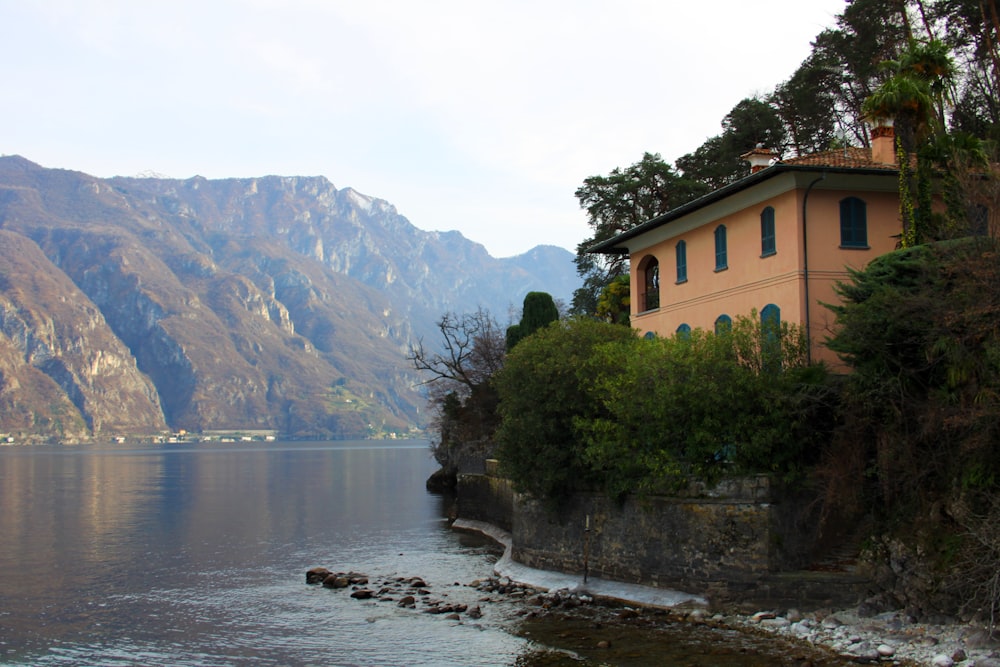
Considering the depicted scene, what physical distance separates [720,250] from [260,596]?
1987cm

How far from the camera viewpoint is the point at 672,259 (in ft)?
116

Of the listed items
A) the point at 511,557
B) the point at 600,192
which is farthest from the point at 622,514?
the point at 600,192

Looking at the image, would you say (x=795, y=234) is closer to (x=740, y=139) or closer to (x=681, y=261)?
(x=681, y=261)

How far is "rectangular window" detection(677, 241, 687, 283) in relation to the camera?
3438 centimetres

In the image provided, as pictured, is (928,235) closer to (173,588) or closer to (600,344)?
(600,344)

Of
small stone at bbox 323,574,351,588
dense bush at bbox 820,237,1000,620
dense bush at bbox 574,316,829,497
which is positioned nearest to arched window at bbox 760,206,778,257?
dense bush at bbox 574,316,829,497

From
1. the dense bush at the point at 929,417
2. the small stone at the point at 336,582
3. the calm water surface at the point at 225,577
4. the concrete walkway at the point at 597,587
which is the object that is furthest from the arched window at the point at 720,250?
the small stone at the point at 336,582

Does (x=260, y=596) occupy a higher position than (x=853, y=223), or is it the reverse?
(x=853, y=223)

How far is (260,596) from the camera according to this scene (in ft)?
101

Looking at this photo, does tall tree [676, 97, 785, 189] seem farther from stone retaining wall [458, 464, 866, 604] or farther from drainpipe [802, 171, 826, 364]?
stone retaining wall [458, 464, 866, 604]

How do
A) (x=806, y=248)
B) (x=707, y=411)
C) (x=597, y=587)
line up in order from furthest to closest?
(x=806, y=248) < (x=597, y=587) < (x=707, y=411)

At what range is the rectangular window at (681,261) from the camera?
3438 centimetres

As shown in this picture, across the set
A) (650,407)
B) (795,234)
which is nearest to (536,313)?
(795,234)

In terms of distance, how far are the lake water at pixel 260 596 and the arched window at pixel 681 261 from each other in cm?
1324
